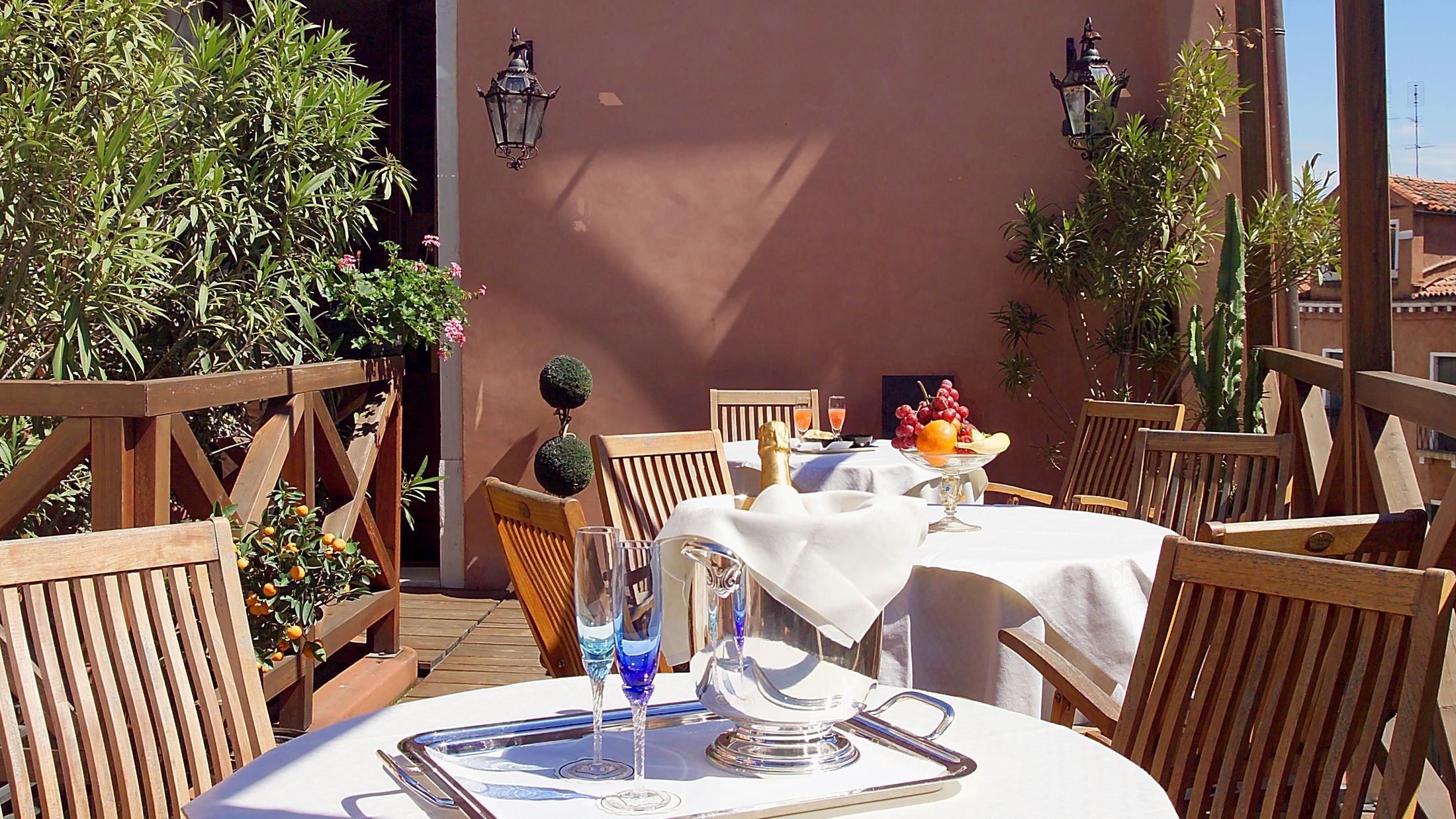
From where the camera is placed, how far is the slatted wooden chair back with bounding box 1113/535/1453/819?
1298 mm

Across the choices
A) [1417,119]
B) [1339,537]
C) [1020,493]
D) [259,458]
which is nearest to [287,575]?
[259,458]

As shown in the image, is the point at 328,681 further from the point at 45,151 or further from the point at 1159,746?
the point at 1159,746

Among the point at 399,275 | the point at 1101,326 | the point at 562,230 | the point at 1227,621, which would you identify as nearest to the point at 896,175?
the point at 1101,326

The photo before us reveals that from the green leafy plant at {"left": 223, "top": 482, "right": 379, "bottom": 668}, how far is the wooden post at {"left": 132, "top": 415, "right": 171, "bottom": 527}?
409 mm

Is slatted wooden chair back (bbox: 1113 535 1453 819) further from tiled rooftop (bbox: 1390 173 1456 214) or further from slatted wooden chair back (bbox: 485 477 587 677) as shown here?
tiled rooftop (bbox: 1390 173 1456 214)

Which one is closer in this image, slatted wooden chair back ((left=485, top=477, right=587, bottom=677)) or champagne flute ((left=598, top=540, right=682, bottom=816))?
champagne flute ((left=598, top=540, right=682, bottom=816))

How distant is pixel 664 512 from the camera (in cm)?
367

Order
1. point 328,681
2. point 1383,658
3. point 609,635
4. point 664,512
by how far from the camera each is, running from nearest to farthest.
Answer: point 609,635 < point 1383,658 < point 664,512 < point 328,681

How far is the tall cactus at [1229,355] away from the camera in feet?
15.5

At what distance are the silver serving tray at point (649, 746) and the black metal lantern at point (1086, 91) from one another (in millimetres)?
4459

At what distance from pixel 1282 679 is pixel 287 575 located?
2.50m

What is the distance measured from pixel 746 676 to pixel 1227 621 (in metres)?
0.68

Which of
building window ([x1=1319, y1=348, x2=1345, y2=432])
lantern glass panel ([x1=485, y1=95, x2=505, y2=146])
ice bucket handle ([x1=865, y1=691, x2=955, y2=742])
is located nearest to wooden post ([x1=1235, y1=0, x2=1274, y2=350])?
building window ([x1=1319, y1=348, x2=1345, y2=432])

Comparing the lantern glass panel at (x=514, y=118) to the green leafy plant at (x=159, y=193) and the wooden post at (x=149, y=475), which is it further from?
the wooden post at (x=149, y=475)
